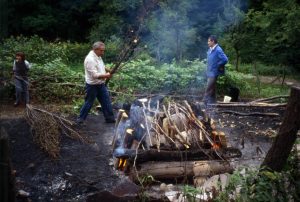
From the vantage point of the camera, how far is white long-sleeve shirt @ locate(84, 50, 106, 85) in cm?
891

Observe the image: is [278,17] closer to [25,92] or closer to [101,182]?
[25,92]

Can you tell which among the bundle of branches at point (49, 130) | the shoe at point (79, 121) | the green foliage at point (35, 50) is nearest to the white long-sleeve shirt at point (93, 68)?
the shoe at point (79, 121)

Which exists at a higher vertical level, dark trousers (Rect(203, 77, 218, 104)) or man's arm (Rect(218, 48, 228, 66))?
man's arm (Rect(218, 48, 228, 66))

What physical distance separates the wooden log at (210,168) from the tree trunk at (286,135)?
163 cm

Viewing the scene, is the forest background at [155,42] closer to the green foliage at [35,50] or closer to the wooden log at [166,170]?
the green foliage at [35,50]

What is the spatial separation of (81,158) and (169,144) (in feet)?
5.38

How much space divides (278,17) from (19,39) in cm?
1149

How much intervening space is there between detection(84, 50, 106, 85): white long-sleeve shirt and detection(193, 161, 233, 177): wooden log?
3.26 meters

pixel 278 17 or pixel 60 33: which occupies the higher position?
pixel 278 17

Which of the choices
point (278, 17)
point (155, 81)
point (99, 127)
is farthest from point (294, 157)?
point (278, 17)

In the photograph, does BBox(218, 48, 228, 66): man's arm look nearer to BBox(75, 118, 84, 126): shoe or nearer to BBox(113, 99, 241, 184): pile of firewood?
BBox(113, 99, 241, 184): pile of firewood

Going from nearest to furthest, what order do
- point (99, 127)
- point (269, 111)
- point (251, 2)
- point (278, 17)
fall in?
point (99, 127)
point (269, 111)
point (278, 17)
point (251, 2)

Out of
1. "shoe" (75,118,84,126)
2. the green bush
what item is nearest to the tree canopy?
"shoe" (75,118,84,126)

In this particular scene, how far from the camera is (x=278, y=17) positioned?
17188mm
